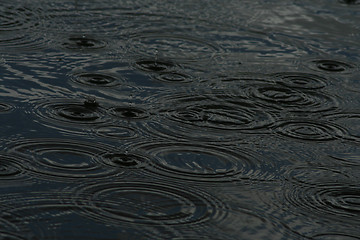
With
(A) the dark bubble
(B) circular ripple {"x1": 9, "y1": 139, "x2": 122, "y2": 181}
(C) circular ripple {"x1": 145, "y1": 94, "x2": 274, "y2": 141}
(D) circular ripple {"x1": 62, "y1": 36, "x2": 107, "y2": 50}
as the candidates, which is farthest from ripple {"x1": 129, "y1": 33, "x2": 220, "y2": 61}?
(B) circular ripple {"x1": 9, "y1": 139, "x2": 122, "y2": 181}

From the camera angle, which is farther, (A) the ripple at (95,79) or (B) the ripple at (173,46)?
(B) the ripple at (173,46)

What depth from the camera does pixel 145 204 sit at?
3260 mm

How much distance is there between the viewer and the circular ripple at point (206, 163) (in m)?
3.62

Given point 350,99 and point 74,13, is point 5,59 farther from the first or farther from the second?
point 350,99

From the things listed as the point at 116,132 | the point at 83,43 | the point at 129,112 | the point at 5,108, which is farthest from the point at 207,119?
the point at 83,43

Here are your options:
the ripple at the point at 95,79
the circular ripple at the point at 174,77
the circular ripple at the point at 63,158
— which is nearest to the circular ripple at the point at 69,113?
the circular ripple at the point at 63,158

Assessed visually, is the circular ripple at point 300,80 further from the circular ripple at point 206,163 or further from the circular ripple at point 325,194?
the circular ripple at point 325,194

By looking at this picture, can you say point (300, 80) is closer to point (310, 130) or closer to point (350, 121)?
point (350, 121)

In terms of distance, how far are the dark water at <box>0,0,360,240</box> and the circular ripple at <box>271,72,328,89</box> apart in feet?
0.05

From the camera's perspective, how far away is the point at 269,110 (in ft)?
15.0

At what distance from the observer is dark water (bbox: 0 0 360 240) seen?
10.4ft

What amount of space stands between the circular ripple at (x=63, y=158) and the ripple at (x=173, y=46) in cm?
178

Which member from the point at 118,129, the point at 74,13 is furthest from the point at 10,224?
the point at 74,13

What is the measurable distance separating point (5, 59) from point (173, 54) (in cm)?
133
